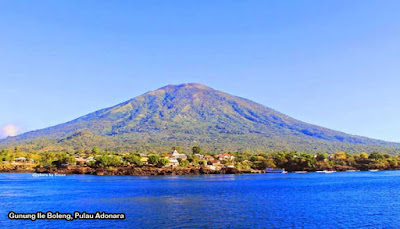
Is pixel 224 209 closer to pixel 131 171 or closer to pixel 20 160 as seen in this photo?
pixel 131 171

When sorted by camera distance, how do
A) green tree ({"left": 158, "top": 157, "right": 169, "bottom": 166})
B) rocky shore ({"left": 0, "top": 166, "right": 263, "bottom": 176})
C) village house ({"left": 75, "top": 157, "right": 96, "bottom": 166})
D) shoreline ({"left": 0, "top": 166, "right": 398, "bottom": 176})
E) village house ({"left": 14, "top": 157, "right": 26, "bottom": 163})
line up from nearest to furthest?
shoreline ({"left": 0, "top": 166, "right": 398, "bottom": 176})
rocky shore ({"left": 0, "top": 166, "right": 263, "bottom": 176})
green tree ({"left": 158, "top": 157, "right": 169, "bottom": 166})
village house ({"left": 75, "top": 157, "right": 96, "bottom": 166})
village house ({"left": 14, "top": 157, "right": 26, "bottom": 163})

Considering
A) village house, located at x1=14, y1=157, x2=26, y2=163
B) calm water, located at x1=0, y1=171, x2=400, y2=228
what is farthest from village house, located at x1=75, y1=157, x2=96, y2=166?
calm water, located at x1=0, y1=171, x2=400, y2=228

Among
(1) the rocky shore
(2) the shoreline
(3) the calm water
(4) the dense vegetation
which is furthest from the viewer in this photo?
(4) the dense vegetation

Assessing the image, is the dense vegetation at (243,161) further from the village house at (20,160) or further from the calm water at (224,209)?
the calm water at (224,209)

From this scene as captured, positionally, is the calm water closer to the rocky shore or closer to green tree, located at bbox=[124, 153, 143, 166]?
the rocky shore

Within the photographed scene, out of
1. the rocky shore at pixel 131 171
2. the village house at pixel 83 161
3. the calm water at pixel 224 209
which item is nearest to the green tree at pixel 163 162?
the rocky shore at pixel 131 171

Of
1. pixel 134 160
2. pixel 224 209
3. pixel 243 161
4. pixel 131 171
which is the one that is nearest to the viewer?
pixel 224 209

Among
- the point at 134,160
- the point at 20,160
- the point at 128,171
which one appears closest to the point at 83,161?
the point at 134,160

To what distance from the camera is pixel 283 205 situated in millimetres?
46719

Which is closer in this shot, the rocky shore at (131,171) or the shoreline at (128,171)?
the shoreline at (128,171)

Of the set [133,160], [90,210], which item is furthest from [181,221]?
[133,160]

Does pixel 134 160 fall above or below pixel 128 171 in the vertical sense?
above

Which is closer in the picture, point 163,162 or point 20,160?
point 163,162

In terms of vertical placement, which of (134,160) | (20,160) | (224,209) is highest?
(20,160)
